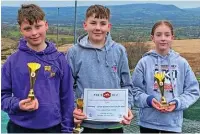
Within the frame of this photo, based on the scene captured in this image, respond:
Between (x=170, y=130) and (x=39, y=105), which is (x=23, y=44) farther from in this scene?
(x=170, y=130)

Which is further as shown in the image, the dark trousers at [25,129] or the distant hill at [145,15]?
the distant hill at [145,15]

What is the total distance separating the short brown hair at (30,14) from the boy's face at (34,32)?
19 millimetres

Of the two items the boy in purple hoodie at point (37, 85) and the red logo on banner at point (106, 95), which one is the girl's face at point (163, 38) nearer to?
the red logo on banner at point (106, 95)

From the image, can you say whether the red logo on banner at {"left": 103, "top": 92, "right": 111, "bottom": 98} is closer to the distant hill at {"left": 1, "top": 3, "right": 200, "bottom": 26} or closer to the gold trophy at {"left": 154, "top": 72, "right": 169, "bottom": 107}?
the gold trophy at {"left": 154, "top": 72, "right": 169, "bottom": 107}

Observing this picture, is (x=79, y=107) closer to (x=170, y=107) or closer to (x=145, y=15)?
(x=170, y=107)

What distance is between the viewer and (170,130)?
2584mm

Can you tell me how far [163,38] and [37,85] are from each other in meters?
0.86

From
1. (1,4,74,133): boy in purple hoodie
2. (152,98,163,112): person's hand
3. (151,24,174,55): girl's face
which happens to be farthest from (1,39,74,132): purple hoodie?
(151,24,174,55): girl's face

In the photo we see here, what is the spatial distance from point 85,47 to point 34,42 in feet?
1.11

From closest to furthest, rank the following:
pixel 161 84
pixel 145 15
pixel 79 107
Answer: pixel 79 107 < pixel 161 84 < pixel 145 15

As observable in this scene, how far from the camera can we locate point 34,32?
87.7 inches

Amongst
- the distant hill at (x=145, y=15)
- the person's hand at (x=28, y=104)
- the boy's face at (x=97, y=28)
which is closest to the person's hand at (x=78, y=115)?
the person's hand at (x=28, y=104)

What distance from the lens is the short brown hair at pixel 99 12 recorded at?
96.8 inches

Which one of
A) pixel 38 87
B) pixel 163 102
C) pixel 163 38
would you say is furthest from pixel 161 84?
pixel 38 87
